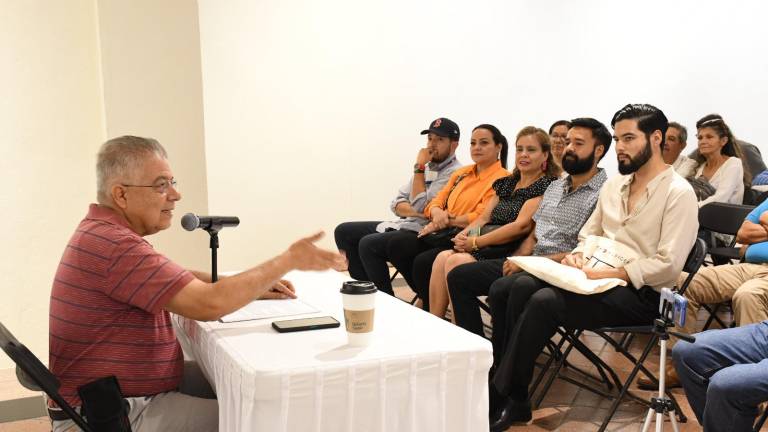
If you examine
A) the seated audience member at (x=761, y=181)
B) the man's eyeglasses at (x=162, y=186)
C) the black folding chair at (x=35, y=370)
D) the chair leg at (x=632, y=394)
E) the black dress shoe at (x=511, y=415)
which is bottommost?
the black dress shoe at (x=511, y=415)

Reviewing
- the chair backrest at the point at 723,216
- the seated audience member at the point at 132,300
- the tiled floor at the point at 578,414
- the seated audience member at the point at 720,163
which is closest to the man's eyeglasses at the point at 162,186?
the seated audience member at the point at 132,300

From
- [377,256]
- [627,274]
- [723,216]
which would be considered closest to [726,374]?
[627,274]

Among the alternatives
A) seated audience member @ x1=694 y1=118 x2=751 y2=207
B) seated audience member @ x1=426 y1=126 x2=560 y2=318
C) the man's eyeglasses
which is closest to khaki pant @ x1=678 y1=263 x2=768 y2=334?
seated audience member @ x1=426 y1=126 x2=560 y2=318

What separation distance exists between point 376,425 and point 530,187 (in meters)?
2.52

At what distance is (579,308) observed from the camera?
280 centimetres

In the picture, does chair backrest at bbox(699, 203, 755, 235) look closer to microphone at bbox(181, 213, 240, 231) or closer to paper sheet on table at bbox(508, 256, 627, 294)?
paper sheet on table at bbox(508, 256, 627, 294)

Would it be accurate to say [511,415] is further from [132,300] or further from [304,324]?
[132,300]

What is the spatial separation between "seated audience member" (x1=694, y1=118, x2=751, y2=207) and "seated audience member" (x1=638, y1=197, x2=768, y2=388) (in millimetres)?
1478

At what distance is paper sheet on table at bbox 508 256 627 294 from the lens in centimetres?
274

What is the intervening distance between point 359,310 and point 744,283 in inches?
92.3

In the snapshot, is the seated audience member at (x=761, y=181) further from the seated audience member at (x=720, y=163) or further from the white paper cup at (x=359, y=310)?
the white paper cup at (x=359, y=310)

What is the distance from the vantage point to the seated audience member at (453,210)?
A: 4211mm

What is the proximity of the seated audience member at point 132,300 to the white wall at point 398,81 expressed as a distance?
392 cm

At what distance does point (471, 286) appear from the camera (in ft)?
11.5
